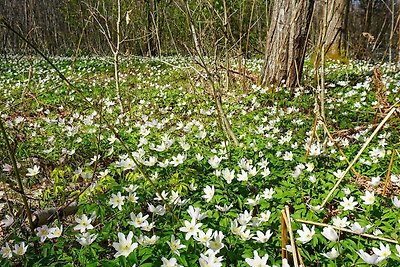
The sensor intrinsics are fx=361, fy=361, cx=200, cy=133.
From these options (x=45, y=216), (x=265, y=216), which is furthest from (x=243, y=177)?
(x=45, y=216)

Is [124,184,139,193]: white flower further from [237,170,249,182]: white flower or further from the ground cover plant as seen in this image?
[237,170,249,182]: white flower

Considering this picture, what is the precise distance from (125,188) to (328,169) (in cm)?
147

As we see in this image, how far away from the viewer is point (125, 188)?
7.68ft

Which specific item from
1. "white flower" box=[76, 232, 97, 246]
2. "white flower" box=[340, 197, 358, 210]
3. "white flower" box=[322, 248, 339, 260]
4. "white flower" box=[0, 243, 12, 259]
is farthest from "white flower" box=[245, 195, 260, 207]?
"white flower" box=[0, 243, 12, 259]

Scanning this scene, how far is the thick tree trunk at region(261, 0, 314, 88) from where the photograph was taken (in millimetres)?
5203

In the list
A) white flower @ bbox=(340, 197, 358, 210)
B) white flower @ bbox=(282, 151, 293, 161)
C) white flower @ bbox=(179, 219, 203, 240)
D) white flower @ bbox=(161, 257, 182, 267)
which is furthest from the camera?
white flower @ bbox=(282, 151, 293, 161)

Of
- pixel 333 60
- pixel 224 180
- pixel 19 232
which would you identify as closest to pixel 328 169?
pixel 224 180

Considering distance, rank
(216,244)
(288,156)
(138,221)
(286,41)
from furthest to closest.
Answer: (286,41) → (288,156) → (138,221) → (216,244)

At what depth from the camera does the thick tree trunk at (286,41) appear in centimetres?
520

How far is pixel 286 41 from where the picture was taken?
534cm

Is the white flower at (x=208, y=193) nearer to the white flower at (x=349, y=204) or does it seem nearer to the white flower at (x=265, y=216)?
the white flower at (x=265, y=216)

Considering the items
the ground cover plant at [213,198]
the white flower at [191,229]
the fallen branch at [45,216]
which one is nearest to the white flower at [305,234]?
the ground cover plant at [213,198]

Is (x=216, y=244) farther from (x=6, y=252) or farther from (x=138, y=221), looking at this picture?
(x=6, y=252)

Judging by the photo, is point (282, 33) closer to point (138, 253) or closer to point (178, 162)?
point (178, 162)
